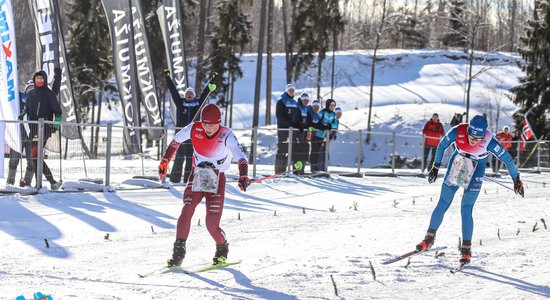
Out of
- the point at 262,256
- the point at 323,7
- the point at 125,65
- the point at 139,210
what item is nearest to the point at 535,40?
the point at 323,7

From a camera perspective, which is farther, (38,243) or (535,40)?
(535,40)

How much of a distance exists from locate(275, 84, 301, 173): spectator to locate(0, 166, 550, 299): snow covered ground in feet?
6.98

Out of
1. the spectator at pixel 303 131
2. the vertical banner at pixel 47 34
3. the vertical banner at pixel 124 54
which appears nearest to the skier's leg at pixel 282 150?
the spectator at pixel 303 131

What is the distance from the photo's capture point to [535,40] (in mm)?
36219

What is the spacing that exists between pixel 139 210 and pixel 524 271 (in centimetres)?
654

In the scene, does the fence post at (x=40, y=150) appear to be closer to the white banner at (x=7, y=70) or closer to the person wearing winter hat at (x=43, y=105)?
the person wearing winter hat at (x=43, y=105)

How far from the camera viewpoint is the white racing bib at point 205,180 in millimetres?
8016

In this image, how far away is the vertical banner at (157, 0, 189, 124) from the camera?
1856 cm

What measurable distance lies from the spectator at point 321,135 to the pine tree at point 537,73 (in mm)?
19863

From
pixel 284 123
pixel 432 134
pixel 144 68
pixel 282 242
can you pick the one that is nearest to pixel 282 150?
pixel 284 123

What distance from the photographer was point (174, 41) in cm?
1866

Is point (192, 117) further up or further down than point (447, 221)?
further up

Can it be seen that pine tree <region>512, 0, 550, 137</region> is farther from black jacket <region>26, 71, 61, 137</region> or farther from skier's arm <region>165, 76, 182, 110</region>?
black jacket <region>26, 71, 61, 137</region>

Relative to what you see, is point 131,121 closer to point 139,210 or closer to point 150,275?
point 139,210
